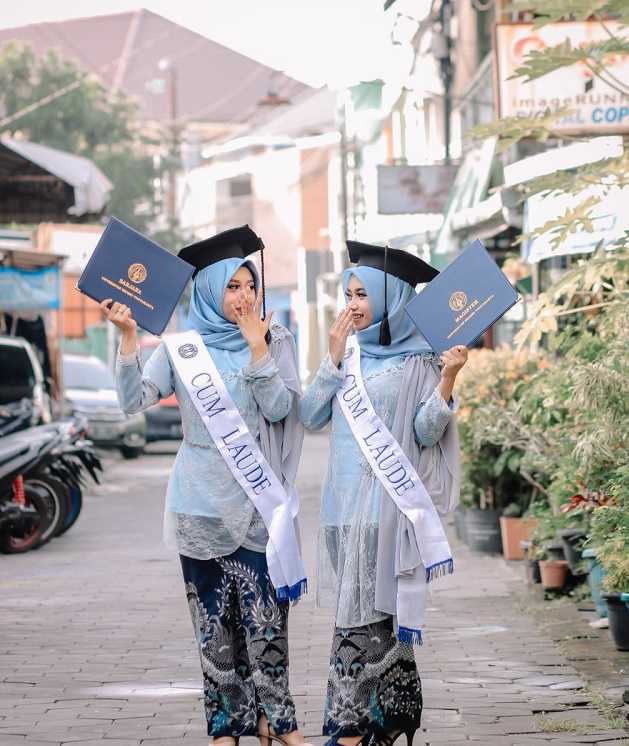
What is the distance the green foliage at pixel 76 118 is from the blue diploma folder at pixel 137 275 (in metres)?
30.8

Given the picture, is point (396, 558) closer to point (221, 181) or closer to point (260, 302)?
point (260, 302)

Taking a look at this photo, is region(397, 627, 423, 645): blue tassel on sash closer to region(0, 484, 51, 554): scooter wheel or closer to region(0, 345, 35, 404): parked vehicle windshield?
region(0, 484, 51, 554): scooter wheel

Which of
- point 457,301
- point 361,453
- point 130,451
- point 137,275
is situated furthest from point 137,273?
point 130,451

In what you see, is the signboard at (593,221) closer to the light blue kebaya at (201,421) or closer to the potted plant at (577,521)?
the potted plant at (577,521)

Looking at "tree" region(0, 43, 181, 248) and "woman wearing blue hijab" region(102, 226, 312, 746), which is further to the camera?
"tree" region(0, 43, 181, 248)

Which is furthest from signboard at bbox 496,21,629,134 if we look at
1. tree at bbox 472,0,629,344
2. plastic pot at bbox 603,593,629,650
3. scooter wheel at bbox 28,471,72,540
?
plastic pot at bbox 603,593,629,650

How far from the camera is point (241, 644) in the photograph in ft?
19.7

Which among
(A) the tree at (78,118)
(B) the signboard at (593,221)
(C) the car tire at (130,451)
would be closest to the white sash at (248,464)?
(B) the signboard at (593,221)

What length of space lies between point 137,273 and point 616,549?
116 inches

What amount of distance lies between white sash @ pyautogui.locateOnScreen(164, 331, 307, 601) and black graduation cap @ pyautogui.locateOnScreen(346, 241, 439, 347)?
644mm

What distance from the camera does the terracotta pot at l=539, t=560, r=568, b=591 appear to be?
10250mm

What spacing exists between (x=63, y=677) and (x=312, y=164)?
1697 inches

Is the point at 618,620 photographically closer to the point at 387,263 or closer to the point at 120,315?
the point at 387,263

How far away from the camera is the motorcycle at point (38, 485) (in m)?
13.3
